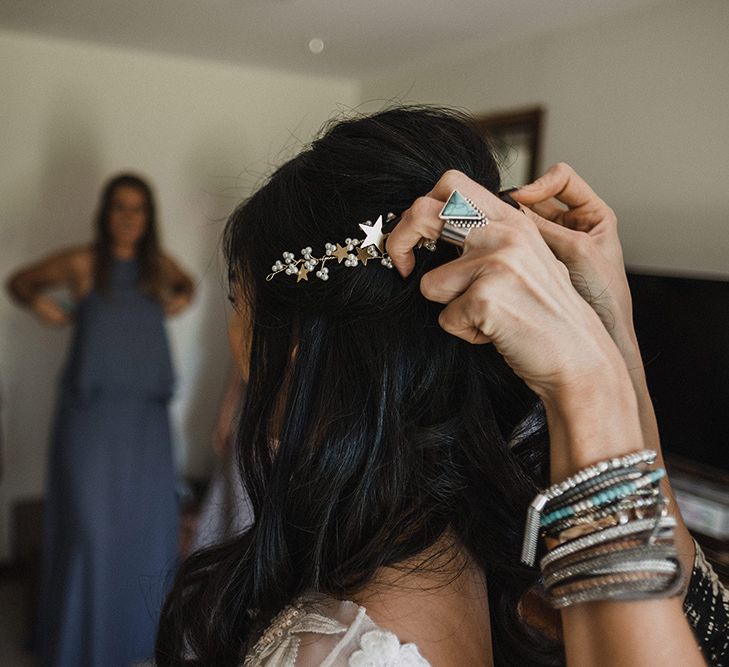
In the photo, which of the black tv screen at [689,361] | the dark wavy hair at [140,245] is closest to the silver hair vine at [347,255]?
Answer: the black tv screen at [689,361]

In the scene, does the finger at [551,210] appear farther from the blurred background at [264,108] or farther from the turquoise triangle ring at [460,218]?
the blurred background at [264,108]

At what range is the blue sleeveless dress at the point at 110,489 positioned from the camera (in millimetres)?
2465

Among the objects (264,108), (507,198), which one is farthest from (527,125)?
(507,198)

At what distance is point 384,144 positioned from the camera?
74cm

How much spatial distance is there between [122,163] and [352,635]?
10.3ft

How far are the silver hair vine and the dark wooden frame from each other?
202 centimetres

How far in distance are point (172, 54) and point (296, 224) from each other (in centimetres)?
299

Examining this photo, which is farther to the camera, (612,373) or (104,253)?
(104,253)

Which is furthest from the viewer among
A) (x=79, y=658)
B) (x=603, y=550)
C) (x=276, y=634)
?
(x=79, y=658)

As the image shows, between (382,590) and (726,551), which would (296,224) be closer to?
(382,590)

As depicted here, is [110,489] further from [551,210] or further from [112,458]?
[551,210]

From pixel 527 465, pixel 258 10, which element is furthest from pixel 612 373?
pixel 258 10

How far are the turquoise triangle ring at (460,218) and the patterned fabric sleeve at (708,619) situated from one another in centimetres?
45

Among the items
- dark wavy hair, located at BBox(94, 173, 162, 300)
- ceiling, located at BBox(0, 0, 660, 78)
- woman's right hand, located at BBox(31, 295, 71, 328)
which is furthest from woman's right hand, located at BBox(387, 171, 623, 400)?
woman's right hand, located at BBox(31, 295, 71, 328)
